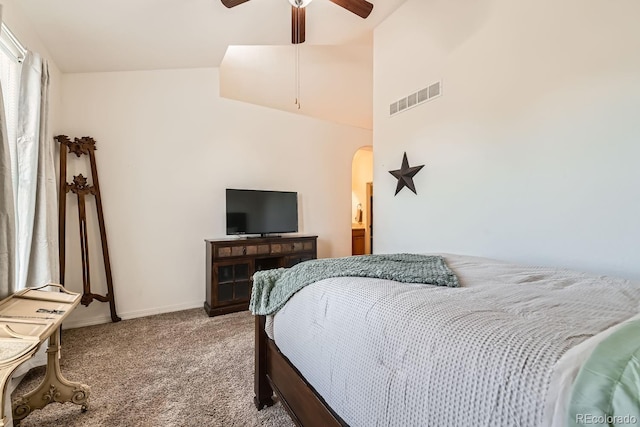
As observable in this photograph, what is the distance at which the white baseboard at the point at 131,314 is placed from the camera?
2.70 m

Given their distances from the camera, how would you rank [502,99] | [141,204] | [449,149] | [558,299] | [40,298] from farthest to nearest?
[141,204]
[449,149]
[502,99]
[40,298]
[558,299]

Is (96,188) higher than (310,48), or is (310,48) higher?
(310,48)

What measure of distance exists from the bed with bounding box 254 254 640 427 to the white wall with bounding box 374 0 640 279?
0.47 m

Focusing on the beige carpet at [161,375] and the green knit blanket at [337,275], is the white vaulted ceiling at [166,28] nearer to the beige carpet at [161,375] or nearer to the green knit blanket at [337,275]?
the green knit blanket at [337,275]

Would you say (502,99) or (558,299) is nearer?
(558,299)

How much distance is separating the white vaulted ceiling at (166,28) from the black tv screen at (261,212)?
4.88ft

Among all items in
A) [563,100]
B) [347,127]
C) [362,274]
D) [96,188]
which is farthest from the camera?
[347,127]

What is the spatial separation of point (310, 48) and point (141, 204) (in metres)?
2.57

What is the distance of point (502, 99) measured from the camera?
1928 mm

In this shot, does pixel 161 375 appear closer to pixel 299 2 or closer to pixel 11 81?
pixel 11 81

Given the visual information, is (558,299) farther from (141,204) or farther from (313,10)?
(141,204)

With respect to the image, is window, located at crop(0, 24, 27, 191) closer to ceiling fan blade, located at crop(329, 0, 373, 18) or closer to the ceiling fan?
the ceiling fan

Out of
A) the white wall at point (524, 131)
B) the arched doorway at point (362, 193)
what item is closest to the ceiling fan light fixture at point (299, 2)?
the white wall at point (524, 131)

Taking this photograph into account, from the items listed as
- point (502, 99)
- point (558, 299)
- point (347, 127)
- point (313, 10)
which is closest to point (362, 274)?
point (558, 299)
